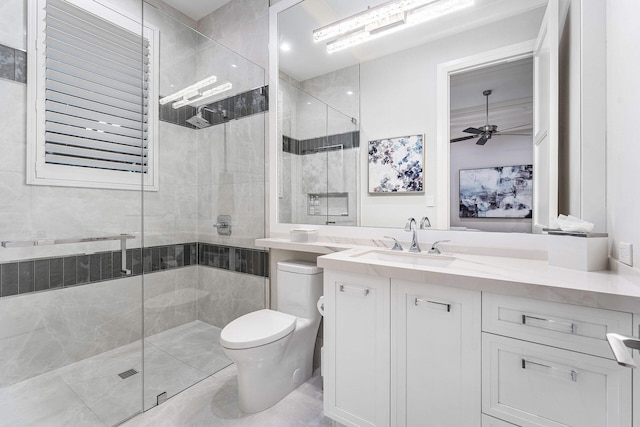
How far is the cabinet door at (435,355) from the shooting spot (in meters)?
1.04

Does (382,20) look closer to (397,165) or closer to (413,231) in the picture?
(397,165)

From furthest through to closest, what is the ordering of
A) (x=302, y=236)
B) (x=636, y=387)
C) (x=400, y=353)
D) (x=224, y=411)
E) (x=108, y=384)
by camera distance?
(x=302, y=236) < (x=108, y=384) < (x=224, y=411) < (x=400, y=353) < (x=636, y=387)

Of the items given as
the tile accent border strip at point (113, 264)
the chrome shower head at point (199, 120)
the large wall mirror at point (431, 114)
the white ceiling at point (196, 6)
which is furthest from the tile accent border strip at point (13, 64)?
the large wall mirror at point (431, 114)

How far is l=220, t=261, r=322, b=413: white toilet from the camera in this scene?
1.49 m

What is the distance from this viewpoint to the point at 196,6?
2633 mm

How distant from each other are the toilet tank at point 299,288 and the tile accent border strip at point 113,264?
361 millimetres

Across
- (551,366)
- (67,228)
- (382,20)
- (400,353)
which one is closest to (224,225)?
(67,228)

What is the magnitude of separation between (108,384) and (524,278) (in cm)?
226

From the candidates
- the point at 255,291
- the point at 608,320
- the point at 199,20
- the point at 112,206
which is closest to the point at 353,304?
the point at 608,320

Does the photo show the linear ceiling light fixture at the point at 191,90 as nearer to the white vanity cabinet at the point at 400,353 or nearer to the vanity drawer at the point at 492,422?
the white vanity cabinet at the point at 400,353

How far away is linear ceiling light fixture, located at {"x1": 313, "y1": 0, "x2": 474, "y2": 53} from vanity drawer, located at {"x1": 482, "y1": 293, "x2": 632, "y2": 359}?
160 cm

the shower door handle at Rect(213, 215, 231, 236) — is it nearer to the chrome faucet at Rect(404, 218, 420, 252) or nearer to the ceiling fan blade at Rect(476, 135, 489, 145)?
the chrome faucet at Rect(404, 218, 420, 252)

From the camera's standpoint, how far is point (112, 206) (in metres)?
1.86

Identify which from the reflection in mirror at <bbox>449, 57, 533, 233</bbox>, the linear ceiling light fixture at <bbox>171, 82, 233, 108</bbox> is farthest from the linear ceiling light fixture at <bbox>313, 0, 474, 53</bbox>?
the linear ceiling light fixture at <bbox>171, 82, 233, 108</bbox>
